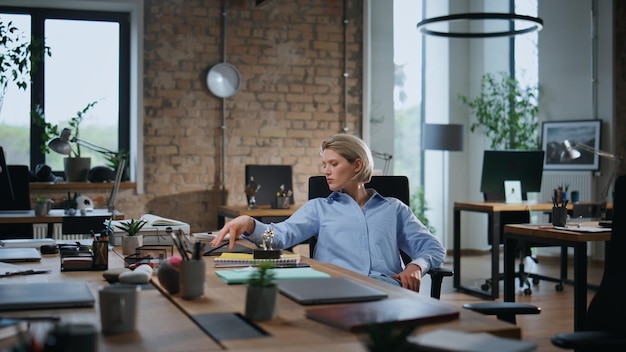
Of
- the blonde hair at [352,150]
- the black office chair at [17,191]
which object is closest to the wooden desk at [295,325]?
the blonde hair at [352,150]

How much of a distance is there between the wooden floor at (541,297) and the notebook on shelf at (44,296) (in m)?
3.17

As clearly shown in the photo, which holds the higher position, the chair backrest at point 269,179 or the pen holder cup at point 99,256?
the chair backrest at point 269,179

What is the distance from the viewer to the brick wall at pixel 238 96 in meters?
7.62

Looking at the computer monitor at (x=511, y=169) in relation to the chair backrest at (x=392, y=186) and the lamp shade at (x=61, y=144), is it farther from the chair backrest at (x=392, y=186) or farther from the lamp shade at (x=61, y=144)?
the lamp shade at (x=61, y=144)

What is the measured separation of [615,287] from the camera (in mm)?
2525

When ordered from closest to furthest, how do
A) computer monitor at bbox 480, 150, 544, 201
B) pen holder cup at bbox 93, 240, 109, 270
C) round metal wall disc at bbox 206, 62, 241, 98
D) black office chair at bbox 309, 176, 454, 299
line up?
pen holder cup at bbox 93, 240, 109, 270
black office chair at bbox 309, 176, 454, 299
computer monitor at bbox 480, 150, 544, 201
round metal wall disc at bbox 206, 62, 241, 98

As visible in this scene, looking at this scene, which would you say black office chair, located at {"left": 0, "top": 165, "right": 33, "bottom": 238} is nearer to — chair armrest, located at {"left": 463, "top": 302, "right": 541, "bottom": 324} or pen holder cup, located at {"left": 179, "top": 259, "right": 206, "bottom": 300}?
pen holder cup, located at {"left": 179, "top": 259, "right": 206, "bottom": 300}

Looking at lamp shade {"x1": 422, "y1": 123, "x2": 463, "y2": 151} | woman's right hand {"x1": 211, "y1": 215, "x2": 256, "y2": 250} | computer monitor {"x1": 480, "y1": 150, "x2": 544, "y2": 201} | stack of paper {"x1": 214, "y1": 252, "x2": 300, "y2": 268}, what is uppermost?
lamp shade {"x1": 422, "y1": 123, "x2": 463, "y2": 151}

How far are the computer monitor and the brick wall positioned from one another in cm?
175

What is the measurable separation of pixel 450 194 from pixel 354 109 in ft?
7.55

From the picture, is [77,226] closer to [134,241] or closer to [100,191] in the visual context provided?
[134,241]

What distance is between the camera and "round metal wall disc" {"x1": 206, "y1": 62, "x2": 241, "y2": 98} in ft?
25.3

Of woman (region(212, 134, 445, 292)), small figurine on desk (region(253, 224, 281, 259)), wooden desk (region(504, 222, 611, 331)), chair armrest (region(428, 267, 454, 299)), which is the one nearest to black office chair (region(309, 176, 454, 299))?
woman (region(212, 134, 445, 292))

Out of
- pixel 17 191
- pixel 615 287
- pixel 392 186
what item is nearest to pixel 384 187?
pixel 392 186
